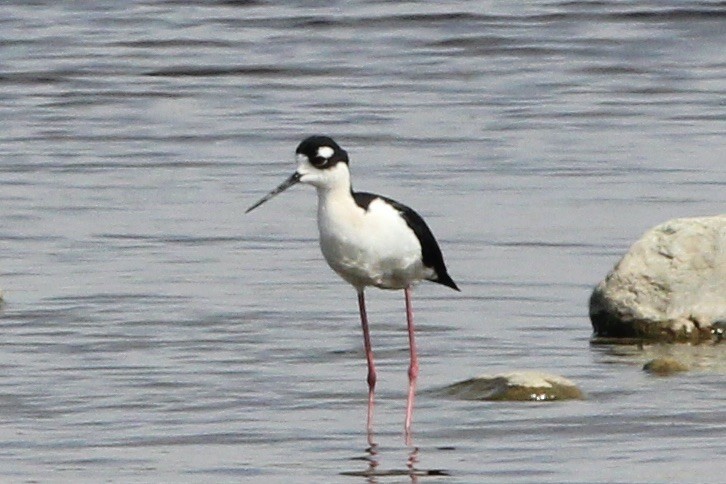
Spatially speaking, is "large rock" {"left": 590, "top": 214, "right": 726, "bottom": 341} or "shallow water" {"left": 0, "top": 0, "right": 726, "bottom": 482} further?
"large rock" {"left": 590, "top": 214, "right": 726, "bottom": 341}

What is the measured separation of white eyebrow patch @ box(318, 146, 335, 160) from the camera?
8758mm

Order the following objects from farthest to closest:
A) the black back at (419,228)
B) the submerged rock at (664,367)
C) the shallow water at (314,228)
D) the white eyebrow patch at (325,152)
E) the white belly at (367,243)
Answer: the submerged rock at (664,367) → the black back at (419,228) → the white belly at (367,243) → the white eyebrow patch at (325,152) → the shallow water at (314,228)

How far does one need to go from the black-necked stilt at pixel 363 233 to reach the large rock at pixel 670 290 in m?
1.28

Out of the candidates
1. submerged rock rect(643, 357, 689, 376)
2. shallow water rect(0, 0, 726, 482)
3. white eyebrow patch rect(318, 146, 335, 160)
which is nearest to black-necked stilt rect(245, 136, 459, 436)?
white eyebrow patch rect(318, 146, 335, 160)

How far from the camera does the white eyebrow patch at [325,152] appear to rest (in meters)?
8.76

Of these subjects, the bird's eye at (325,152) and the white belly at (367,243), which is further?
the white belly at (367,243)

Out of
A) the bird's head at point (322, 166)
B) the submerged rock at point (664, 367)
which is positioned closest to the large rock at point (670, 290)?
→ the submerged rock at point (664, 367)

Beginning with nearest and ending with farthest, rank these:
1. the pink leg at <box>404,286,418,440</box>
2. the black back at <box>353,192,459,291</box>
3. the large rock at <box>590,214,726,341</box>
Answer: the pink leg at <box>404,286,418,440</box>, the black back at <box>353,192,459,291</box>, the large rock at <box>590,214,726,341</box>

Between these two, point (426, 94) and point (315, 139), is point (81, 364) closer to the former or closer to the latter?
point (315, 139)

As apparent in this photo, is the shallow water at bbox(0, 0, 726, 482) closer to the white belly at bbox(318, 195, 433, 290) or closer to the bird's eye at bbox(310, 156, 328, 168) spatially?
the white belly at bbox(318, 195, 433, 290)

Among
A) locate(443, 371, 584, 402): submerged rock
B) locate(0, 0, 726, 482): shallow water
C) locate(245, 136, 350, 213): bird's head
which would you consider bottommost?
locate(0, 0, 726, 482): shallow water

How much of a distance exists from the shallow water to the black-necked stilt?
0.49 metres

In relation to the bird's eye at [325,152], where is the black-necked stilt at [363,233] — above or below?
below

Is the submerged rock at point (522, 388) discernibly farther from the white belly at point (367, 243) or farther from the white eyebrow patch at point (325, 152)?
the white eyebrow patch at point (325, 152)
